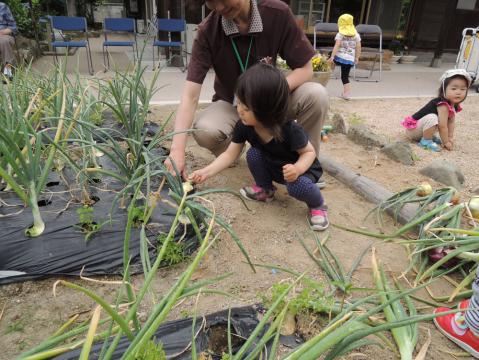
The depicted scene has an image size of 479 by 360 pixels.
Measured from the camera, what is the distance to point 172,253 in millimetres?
1389

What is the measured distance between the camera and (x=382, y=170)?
2.48 meters

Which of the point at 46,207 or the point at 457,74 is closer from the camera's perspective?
the point at 46,207

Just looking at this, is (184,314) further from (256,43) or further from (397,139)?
(397,139)

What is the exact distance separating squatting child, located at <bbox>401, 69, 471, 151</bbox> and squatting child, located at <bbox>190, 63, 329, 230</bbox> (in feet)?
5.45

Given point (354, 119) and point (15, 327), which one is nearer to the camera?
point (15, 327)

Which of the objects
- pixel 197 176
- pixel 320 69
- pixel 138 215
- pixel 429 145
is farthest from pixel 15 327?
pixel 320 69

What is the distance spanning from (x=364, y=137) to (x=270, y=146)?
1.46 meters

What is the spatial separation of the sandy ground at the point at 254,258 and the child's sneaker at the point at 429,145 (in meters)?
0.27

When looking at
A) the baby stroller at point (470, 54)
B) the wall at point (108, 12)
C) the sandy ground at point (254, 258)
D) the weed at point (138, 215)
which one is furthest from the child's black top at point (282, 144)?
the wall at point (108, 12)

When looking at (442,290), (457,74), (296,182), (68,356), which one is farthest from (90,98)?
(457,74)

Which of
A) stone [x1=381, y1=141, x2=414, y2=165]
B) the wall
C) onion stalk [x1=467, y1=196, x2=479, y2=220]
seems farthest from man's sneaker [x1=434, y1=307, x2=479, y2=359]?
the wall

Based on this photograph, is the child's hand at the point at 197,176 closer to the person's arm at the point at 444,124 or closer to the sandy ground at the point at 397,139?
the sandy ground at the point at 397,139

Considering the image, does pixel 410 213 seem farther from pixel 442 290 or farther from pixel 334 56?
pixel 334 56

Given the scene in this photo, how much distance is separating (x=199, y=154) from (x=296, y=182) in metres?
1.01
